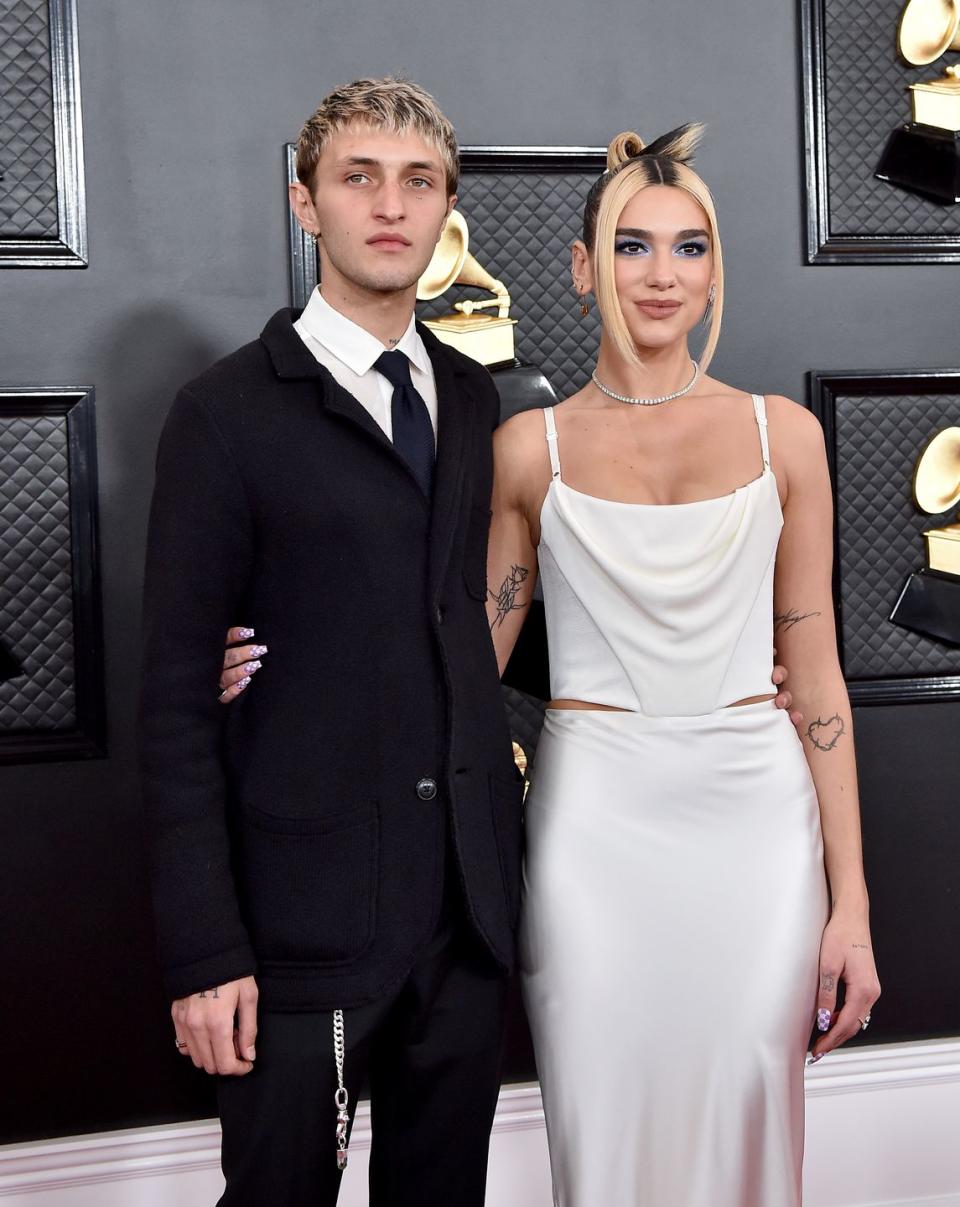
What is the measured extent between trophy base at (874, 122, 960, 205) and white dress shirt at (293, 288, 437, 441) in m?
1.42

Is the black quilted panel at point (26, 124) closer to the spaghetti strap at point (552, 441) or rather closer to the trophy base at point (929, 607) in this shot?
the spaghetti strap at point (552, 441)

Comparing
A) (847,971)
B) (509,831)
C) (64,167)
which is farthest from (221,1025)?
(64,167)

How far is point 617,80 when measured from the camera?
2445 millimetres

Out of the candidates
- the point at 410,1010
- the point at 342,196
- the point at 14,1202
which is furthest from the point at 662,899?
the point at 14,1202

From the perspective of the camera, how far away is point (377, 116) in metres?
1.60

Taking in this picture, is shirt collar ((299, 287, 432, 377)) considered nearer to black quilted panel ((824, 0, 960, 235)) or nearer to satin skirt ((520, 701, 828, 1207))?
satin skirt ((520, 701, 828, 1207))

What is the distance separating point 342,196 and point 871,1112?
2167 mm

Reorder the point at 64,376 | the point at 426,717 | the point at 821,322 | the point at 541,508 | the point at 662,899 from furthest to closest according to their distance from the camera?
the point at 821,322
the point at 64,376
the point at 541,508
the point at 662,899
the point at 426,717

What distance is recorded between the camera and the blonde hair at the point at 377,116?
1600mm

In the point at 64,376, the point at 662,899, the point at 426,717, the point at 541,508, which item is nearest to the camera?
the point at 426,717

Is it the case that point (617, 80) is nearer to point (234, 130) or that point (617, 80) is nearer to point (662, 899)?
point (234, 130)

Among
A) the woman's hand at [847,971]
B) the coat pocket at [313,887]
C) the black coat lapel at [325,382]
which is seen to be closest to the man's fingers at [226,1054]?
the coat pocket at [313,887]

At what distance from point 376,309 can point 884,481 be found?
1407mm

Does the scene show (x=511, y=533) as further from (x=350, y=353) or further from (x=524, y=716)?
(x=524, y=716)
